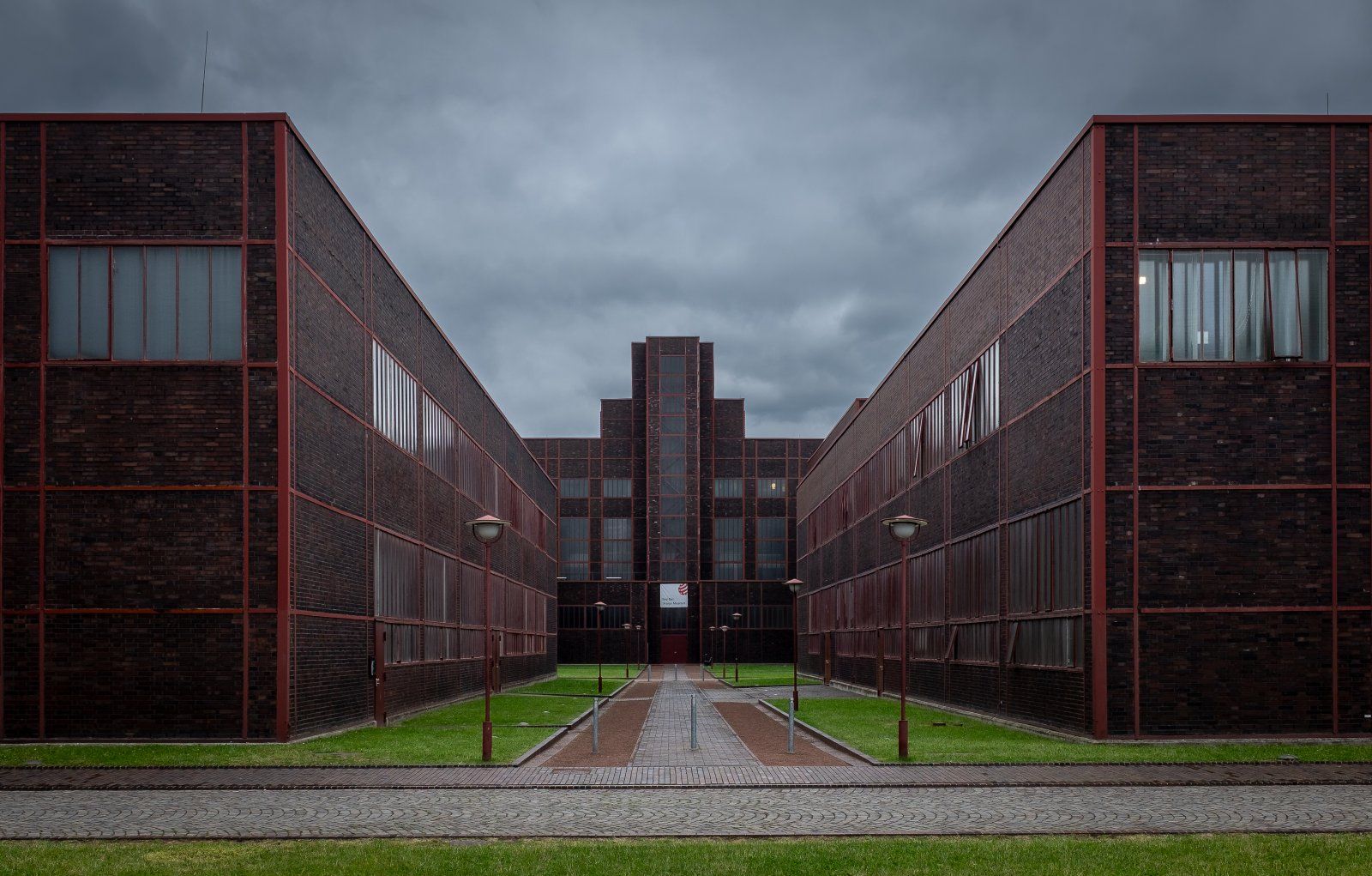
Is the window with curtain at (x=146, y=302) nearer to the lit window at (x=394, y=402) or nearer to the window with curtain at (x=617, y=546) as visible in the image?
the lit window at (x=394, y=402)

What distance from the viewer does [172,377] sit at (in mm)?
22609

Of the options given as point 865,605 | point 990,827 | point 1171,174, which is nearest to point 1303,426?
point 1171,174

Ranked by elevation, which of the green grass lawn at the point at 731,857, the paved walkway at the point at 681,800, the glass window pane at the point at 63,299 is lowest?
the paved walkway at the point at 681,800

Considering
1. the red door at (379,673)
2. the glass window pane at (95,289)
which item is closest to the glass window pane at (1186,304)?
the red door at (379,673)

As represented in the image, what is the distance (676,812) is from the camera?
13789mm

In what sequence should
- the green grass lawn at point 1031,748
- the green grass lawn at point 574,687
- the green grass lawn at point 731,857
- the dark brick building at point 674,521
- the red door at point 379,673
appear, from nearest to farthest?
the green grass lawn at point 731,857
the green grass lawn at point 1031,748
the red door at point 379,673
the green grass lawn at point 574,687
the dark brick building at point 674,521

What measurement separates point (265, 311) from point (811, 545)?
164ft

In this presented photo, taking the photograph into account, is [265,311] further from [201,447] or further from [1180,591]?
[1180,591]

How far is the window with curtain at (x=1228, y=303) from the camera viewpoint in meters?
22.4

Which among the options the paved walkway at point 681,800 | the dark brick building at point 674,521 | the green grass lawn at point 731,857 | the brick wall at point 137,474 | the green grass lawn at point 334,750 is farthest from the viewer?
the dark brick building at point 674,521

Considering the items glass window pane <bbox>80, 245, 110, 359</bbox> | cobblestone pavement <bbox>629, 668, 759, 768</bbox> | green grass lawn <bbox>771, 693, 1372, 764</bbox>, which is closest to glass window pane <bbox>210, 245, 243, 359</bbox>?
glass window pane <bbox>80, 245, 110, 359</bbox>

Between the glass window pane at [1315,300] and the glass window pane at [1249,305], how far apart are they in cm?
69

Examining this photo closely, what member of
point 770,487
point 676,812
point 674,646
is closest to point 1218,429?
point 676,812

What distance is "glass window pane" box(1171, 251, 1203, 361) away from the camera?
73.7ft
